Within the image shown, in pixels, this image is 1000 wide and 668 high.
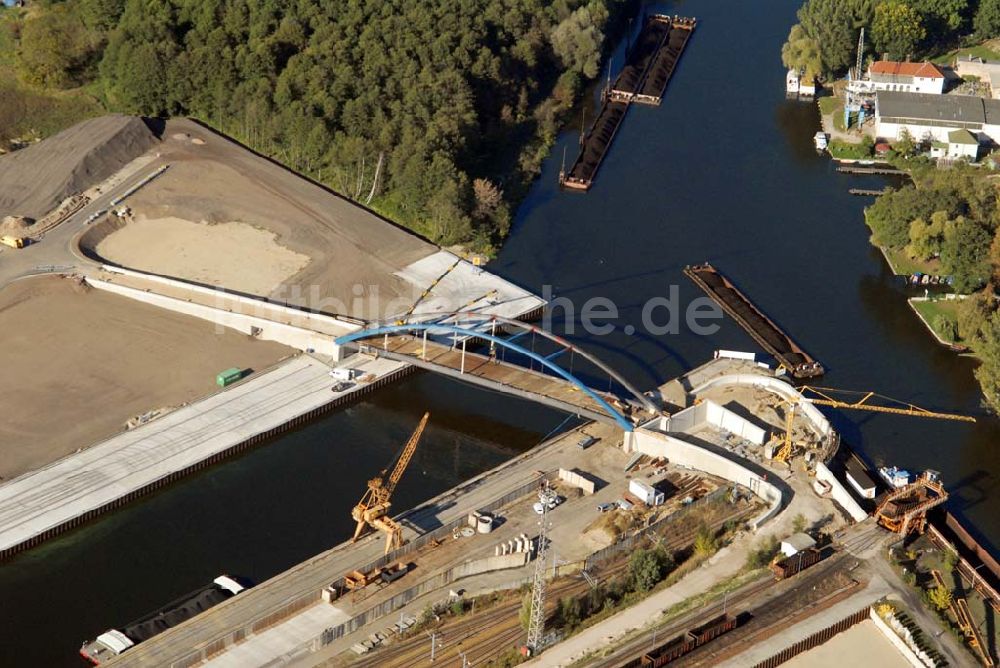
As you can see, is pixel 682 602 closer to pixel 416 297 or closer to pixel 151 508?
pixel 151 508

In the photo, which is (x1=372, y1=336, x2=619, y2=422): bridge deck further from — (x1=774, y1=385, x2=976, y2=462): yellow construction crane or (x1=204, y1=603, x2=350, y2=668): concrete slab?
(x1=204, y1=603, x2=350, y2=668): concrete slab

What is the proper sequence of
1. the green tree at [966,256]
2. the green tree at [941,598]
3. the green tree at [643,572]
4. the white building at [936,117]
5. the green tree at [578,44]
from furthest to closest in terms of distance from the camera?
the green tree at [578,44] → the white building at [936,117] → the green tree at [966,256] → the green tree at [643,572] → the green tree at [941,598]

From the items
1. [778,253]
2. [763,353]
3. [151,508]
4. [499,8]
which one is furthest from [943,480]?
[499,8]

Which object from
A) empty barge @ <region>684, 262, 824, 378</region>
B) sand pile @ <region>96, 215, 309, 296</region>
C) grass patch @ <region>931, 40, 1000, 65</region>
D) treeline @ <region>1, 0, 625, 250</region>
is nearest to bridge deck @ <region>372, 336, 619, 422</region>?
sand pile @ <region>96, 215, 309, 296</region>

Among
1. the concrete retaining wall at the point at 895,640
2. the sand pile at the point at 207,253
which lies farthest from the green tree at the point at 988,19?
the concrete retaining wall at the point at 895,640

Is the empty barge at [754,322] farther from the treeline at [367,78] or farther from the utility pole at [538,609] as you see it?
the utility pole at [538,609]

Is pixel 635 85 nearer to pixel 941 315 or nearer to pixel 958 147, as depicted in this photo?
pixel 958 147
